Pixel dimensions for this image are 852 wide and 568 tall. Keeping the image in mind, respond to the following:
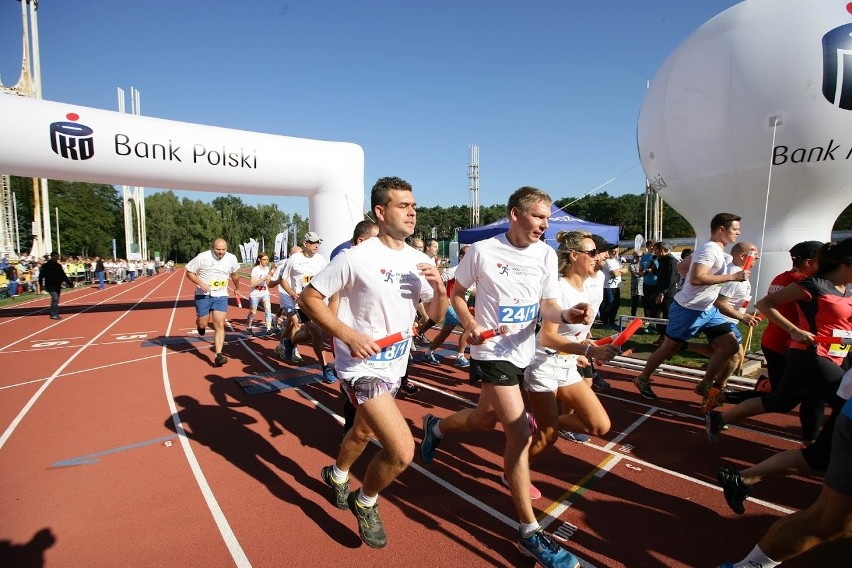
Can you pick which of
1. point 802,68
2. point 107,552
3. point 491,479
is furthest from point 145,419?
point 802,68

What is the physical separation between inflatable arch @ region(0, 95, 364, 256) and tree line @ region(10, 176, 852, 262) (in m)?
35.1

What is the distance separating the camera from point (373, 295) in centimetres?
259

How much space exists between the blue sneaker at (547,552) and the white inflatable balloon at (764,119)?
359 inches

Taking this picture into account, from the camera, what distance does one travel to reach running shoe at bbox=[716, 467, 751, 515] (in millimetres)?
2766

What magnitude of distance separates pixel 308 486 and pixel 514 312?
Answer: 87.1 inches

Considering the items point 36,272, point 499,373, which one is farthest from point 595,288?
point 36,272

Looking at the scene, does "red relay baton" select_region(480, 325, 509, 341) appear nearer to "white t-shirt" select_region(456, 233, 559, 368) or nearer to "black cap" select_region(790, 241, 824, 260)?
"white t-shirt" select_region(456, 233, 559, 368)

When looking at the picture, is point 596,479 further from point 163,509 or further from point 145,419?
point 145,419

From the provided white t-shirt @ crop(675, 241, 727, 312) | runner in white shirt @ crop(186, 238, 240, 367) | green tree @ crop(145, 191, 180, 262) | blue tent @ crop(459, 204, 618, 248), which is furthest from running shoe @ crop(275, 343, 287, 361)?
green tree @ crop(145, 191, 180, 262)

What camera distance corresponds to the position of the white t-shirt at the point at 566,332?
3.02 m

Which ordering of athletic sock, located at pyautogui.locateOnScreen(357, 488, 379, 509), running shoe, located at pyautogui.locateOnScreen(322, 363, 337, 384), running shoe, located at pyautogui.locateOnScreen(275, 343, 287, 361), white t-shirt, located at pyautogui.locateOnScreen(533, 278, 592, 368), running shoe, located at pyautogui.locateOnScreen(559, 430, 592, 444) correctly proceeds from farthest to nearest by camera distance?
running shoe, located at pyautogui.locateOnScreen(275, 343, 287, 361) → running shoe, located at pyautogui.locateOnScreen(322, 363, 337, 384) → running shoe, located at pyautogui.locateOnScreen(559, 430, 592, 444) → white t-shirt, located at pyautogui.locateOnScreen(533, 278, 592, 368) → athletic sock, located at pyautogui.locateOnScreen(357, 488, 379, 509)

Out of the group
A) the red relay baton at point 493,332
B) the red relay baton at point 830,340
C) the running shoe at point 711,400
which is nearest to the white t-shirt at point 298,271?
the red relay baton at point 493,332

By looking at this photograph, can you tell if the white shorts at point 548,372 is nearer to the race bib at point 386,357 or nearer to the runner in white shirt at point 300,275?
the race bib at point 386,357

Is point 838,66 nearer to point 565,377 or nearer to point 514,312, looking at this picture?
point 565,377
